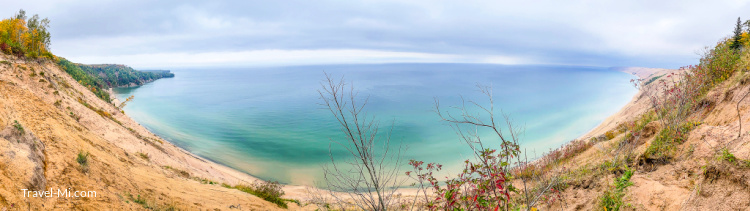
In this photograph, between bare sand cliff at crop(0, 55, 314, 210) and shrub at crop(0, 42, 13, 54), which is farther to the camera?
shrub at crop(0, 42, 13, 54)

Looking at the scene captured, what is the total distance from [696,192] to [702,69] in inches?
479

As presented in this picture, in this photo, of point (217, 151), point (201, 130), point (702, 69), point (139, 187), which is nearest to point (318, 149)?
point (217, 151)

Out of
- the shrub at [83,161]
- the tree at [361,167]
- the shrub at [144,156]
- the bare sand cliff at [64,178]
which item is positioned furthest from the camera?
the shrub at [144,156]

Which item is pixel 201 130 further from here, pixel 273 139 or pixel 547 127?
pixel 547 127

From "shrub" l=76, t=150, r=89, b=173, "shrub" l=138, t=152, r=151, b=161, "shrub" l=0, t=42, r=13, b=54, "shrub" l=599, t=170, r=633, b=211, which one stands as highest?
"shrub" l=0, t=42, r=13, b=54

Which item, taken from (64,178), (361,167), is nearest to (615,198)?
(64,178)

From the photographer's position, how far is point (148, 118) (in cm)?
4747

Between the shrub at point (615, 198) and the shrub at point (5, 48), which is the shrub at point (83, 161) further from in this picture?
the shrub at point (5, 48)

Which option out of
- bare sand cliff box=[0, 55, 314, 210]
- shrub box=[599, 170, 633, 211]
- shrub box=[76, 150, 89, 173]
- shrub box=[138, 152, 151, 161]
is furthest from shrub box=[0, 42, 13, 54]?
shrub box=[599, 170, 633, 211]

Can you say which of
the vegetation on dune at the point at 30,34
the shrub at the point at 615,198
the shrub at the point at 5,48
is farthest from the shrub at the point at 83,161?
the vegetation on dune at the point at 30,34

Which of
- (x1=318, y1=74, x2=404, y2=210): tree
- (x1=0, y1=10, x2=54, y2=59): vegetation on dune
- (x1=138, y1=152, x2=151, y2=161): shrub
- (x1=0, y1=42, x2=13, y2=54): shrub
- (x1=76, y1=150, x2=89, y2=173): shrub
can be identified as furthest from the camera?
(x1=0, y1=10, x2=54, y2=59): vegetation on dune

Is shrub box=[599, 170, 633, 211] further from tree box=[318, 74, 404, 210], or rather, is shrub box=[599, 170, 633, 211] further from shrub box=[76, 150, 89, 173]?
shrub box=[76, 150, 89, 173]

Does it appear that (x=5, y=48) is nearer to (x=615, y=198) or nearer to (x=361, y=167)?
(x=361, y=167)

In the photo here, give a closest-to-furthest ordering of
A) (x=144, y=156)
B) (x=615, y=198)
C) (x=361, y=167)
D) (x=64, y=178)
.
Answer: (x=615, y=198) → (x=64, y=178) → (x=144, y=156) → (x=361, y=167)
